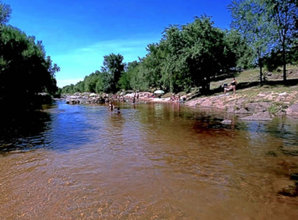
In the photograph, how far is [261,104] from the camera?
1067 inches

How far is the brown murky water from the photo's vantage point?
5707mm

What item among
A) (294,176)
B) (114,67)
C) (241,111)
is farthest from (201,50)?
(114,67)

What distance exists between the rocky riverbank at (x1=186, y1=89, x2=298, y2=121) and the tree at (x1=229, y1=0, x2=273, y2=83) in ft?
29.1

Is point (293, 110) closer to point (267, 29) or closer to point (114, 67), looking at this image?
point (267, 29)

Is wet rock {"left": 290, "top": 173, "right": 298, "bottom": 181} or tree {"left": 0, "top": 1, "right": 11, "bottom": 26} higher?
tree {"left": 0, "top": 1, "right": 11, "bottom": 26}

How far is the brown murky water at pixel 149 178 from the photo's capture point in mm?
5707

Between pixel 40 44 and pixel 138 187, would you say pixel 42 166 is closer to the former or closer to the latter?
pixel 138 187

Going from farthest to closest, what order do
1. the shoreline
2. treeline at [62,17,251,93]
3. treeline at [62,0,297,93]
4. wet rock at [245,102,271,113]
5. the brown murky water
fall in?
treeline at [62,17,251,93] < treeline at [62,0,297,93] < wet rock at [245,102,271,113] < the shoreline < the brown murky water

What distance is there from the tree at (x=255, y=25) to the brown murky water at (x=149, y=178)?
26370mm

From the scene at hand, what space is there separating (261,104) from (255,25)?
16.9 metres

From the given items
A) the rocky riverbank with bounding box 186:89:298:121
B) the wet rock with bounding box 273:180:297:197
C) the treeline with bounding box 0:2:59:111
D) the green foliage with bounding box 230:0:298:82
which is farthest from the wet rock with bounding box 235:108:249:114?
the treeline with bounding box 0:2:59:111

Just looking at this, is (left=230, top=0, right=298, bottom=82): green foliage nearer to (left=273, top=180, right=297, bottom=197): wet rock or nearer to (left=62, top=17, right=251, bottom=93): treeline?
(left=62, top=17, right=251, bottom=93): treeline

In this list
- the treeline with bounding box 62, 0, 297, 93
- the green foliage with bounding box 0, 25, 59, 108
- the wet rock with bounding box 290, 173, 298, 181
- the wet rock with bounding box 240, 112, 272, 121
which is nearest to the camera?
the wet rock with bounding box 290, 173, 298, 181

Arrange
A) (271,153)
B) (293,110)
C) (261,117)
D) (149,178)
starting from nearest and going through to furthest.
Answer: (149,178) < (271,153) < (261,117) < (293,110)
